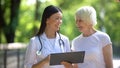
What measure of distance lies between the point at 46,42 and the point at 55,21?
0.84 feet

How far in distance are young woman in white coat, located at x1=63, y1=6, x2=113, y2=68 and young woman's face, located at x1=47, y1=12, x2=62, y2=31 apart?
0.62ft

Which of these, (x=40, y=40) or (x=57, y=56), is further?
(x=40, y=40)

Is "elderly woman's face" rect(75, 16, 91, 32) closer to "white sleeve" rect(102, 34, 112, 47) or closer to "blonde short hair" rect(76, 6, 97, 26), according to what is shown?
"blonde short hair" rect(76, 6, 97, 26)

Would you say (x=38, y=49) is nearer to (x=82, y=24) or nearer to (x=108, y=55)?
(x=82, y=24)

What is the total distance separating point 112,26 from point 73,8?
4.50m

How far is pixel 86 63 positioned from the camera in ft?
13.9

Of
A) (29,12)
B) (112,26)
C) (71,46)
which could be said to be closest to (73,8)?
(29,12)

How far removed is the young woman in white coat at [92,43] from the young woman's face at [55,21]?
0.62 feet

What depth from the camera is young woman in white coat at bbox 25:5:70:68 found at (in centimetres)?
425

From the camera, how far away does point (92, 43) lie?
4.29 meters

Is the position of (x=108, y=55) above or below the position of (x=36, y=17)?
below

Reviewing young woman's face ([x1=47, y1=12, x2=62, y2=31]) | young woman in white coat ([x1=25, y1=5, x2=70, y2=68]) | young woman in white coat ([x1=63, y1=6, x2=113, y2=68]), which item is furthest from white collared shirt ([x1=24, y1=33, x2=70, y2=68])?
young woman in white coat ([x1=63, y1=6, x2=113, y2=68])

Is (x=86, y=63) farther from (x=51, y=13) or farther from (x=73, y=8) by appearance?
(x=73, y=8)

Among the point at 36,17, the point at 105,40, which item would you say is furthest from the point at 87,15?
the point at 36,17
